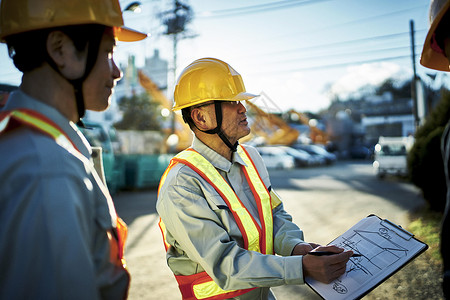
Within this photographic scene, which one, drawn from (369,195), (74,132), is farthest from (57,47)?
(369,195)

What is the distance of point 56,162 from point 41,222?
0.49 feet

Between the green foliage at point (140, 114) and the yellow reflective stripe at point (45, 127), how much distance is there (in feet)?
82.7

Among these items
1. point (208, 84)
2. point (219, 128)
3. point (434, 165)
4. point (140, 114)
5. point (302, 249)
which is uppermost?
point (208, 84)

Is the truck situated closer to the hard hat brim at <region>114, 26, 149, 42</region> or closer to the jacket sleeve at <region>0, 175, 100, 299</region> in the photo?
the hard hat brim at <region>114, 26, 149, 42</region>

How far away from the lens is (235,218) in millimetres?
1715

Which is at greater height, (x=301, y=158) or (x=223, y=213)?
(x=223, y=213)

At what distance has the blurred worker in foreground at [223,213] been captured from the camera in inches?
59.9

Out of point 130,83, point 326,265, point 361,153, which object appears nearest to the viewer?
point 326,265

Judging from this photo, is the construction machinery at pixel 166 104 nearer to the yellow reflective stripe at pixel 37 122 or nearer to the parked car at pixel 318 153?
the parked car at pixel 318 153

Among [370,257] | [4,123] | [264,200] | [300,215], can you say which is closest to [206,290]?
[264,200]

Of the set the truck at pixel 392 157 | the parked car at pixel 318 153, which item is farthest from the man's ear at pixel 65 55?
the parked car at pixel 318 153

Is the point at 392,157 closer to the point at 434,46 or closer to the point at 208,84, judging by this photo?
the point at 434,46

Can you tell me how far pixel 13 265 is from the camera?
782 mm

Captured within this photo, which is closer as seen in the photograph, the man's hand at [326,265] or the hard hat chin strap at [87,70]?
the hard hat chin strap at [87,70]
